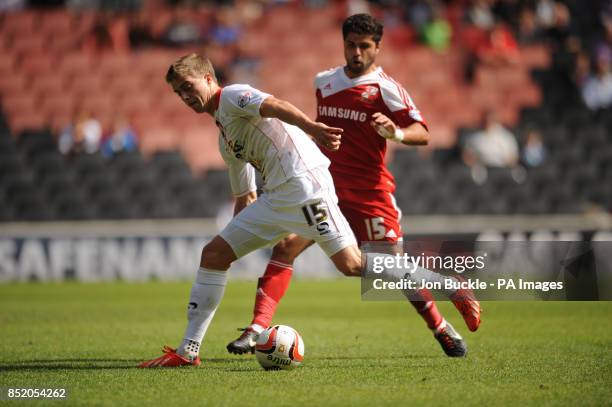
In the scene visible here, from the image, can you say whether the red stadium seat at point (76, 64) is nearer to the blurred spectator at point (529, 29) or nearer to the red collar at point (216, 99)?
the blurred spectator at point (529, 29)

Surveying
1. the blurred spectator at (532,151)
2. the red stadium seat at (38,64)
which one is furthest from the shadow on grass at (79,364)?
the red stadium seat at (38,64)

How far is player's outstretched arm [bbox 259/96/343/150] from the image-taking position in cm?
642

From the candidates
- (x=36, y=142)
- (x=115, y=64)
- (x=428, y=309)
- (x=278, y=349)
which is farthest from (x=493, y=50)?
(x=278, y=349)

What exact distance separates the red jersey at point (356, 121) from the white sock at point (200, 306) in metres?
1.40

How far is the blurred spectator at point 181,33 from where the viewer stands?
859 inches

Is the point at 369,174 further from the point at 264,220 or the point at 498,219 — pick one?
the point at 498,219

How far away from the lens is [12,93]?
21703 millimetres

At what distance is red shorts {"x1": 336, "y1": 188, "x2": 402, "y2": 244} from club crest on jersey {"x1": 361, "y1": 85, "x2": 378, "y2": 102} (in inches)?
29.4

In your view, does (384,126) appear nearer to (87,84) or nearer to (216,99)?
(216,99)

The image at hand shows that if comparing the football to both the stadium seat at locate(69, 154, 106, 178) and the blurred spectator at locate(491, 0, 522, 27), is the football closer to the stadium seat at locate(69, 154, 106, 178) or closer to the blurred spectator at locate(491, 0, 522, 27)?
the stadium seat at locate(69, 154, 106, 178)

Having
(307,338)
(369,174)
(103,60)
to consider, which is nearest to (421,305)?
(369,174)

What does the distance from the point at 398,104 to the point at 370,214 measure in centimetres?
90

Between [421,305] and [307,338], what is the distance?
1796 mm

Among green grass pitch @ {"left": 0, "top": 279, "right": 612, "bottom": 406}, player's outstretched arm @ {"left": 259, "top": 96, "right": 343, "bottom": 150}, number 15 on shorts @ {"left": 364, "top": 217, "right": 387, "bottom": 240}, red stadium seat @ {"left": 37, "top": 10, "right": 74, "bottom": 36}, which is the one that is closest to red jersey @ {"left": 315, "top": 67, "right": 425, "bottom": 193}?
number 15 on shorts @ {"left": 364, "top": 217, "right": 387, "bottom": 240}
